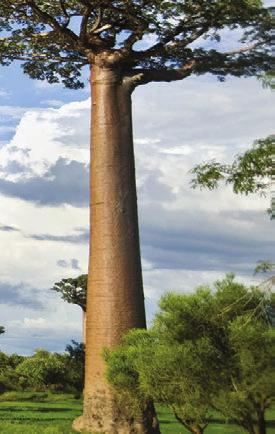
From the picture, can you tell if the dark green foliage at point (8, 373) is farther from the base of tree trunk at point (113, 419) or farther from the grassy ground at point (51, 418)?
the base of tree trunk at point (113, 419)

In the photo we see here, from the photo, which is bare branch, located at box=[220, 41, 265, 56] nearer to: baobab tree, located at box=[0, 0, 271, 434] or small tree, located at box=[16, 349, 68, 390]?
baobab tree, located at box=[0, 0, 271, 434]

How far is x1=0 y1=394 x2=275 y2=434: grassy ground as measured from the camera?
12359 mm

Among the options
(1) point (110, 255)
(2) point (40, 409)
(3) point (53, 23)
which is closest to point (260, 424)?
(1) point (110, 255)

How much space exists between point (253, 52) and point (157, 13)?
8.11 feet

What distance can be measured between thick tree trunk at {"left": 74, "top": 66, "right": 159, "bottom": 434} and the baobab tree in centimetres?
2

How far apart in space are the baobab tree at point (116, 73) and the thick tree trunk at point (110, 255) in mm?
17

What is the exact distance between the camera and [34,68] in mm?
17766

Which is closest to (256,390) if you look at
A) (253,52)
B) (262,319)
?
(262,319)

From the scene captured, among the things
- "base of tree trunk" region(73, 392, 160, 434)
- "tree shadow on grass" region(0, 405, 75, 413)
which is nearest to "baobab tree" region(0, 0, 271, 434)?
"base of tree trunk" region(73, 392, 160, 434)

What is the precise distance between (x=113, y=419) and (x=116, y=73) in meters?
6.19

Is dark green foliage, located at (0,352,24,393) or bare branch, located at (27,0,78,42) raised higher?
bare branch, located at (27,0,78,42)

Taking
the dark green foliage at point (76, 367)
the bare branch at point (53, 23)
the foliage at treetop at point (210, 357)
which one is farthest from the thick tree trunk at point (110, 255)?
the dark green foliage at point (76, 367)

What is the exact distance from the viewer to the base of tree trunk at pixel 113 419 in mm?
12203

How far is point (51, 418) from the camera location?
15.1 metres
